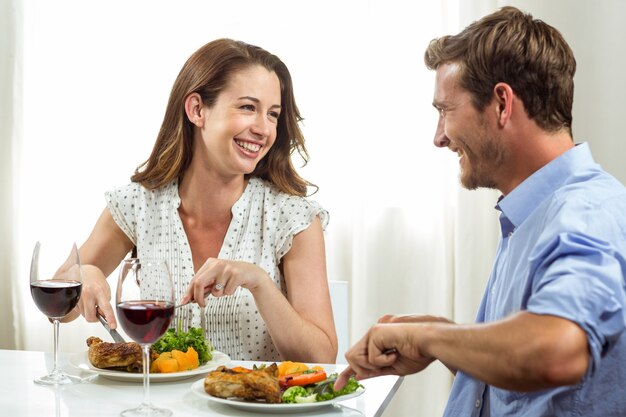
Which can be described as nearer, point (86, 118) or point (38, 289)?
point (38, 289)

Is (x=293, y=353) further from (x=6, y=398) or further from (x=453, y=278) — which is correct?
(x=453, y=278)

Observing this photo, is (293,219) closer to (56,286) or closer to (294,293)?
(294,293)

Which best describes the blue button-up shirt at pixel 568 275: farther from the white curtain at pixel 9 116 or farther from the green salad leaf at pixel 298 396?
the white curtain at pixel 9 116

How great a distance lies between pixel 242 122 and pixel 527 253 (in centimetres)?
108

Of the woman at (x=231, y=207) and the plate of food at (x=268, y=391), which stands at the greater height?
the woman at (x=231, y=207)

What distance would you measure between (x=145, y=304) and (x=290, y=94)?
117 cm

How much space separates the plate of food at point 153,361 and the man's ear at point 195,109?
83 centimetres

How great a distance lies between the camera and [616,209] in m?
1.22

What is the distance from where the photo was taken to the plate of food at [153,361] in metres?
1.55

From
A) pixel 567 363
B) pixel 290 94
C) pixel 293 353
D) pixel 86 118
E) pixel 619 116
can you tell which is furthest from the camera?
pixel 86 118

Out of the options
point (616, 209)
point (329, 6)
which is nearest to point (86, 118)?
point (329, 6)

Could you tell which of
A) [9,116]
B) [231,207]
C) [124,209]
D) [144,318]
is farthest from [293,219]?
[9,116]

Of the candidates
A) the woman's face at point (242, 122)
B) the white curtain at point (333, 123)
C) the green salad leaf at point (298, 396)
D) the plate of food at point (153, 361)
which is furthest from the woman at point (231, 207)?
the white curtain at point (333, 123)

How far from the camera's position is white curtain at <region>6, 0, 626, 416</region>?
3.21 metres
